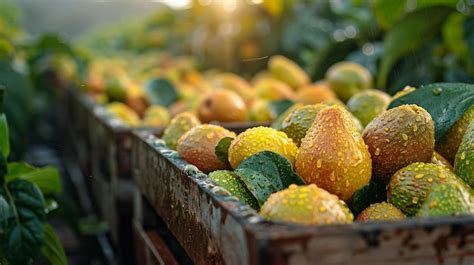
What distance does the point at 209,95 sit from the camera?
2537 mm

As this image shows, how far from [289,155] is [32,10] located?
24.2m

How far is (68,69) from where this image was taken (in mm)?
6270

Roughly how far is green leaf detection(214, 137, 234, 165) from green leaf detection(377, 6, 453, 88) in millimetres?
1678

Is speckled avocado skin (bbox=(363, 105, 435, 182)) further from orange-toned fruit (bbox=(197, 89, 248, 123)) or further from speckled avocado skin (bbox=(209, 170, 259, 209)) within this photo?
orange-toned fruit (bbox=(197, 89, 248, 123))

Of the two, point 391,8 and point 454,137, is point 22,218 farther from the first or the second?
point 391,8

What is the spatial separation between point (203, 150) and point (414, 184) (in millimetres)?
518

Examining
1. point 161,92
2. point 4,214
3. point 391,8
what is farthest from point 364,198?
point 161,92

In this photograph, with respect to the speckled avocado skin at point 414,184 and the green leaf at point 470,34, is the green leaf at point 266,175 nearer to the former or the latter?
the speckled avocado skin at point 414,184

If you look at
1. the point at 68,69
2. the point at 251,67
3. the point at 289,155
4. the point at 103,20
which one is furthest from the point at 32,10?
the point at 289,155

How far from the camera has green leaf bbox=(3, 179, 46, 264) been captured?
5.72ft

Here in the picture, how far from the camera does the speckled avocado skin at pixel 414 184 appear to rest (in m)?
1.25

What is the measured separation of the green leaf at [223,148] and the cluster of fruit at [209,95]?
722 mm

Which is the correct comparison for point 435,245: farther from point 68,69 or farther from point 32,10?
point 32,10

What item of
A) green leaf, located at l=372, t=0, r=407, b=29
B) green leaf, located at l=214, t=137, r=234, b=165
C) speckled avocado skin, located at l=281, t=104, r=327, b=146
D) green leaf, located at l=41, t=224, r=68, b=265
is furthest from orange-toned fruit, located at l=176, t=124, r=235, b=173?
green leaf, located at l=372, t=0, r=407, b=29
